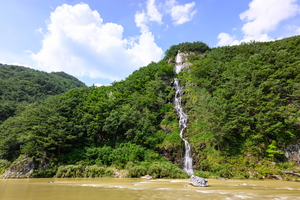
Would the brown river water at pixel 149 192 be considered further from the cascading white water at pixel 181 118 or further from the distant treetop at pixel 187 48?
the distant treetop at pixel 187 48

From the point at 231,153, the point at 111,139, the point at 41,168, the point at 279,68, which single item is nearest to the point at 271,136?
the point at 231,153

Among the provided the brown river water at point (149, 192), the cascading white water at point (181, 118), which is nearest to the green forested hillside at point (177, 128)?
the cascading white water at point (181, 118)

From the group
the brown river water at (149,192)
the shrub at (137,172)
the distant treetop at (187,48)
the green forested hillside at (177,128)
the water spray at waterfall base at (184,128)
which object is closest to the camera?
the brown river water at (149,192)

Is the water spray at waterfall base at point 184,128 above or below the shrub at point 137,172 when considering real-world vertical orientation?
above

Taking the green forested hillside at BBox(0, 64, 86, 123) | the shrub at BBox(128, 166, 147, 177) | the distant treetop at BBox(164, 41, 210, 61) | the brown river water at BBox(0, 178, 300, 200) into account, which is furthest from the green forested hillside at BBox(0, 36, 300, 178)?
the distant treetop at BBox(164, 41, 210, 61)

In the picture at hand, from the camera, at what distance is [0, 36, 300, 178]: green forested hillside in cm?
1981

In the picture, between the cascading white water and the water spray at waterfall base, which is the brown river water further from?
the cascading white water

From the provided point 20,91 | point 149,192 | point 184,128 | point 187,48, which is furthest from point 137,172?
point 20,91

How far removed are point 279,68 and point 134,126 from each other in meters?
26.8

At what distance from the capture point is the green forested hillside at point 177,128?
1981cm

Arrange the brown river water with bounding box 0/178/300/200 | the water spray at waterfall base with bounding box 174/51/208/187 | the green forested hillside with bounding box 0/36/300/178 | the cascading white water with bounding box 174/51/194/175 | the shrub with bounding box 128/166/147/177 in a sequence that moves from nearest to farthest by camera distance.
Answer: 1. the brown river water with bounding box 0/178/300/200
2. the water spray at waterfall base with bounding box 174/51/208/187
3. the shrub with bounding box 128/166/147/177
4. the green forested hillside with bounding box 0/36/300/178
5. the cascading white water with bounding box 174/51/194/175

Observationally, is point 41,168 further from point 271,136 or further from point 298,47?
point 298,47

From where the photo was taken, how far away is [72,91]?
39156 millimetres

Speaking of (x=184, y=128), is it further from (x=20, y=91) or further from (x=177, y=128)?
(x=20, y=91)
